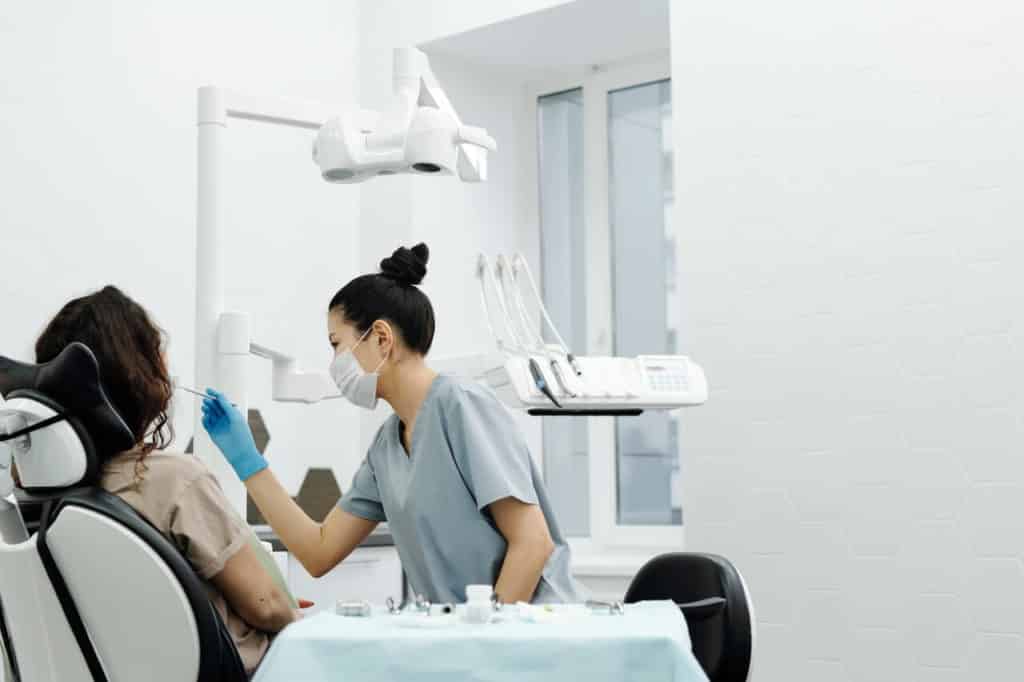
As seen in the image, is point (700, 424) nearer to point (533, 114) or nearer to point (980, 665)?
point (980, 665)

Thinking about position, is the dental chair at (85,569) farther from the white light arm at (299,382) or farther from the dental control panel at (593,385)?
the dental control panel at (593,385)

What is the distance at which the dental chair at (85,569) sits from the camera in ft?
5.36

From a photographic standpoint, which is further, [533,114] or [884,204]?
[533,114]

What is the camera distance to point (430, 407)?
2270 mm

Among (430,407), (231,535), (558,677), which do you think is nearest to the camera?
(558,677)

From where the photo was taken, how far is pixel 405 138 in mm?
2494

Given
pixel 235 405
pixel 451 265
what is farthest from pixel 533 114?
pixel 235 405

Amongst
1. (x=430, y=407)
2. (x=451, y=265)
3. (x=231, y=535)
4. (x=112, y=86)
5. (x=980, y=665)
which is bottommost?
(x=980, y=665)

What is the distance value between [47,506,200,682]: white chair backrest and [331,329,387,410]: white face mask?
755 mm

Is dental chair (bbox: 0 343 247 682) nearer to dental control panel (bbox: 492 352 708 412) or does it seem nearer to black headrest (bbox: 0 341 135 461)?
black headrest (bbox: 0 341 135 461)

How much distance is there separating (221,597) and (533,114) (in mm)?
3241

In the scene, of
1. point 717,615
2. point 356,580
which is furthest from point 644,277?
point 717,615

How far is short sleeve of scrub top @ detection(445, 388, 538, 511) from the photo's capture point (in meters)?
2.15

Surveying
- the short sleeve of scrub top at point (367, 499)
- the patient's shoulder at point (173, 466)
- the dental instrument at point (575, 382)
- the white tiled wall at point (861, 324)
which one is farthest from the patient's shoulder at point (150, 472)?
the white tiled wall at point (861, 324)
